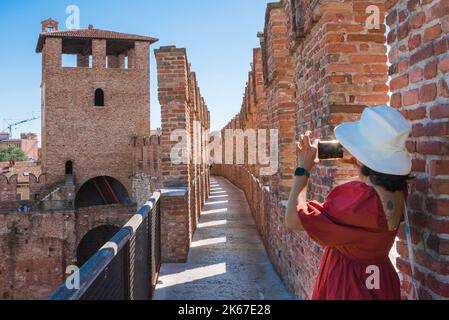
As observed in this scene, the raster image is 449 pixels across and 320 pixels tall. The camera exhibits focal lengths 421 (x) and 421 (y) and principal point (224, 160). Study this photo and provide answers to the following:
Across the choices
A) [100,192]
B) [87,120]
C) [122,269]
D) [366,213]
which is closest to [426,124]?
[366,213]

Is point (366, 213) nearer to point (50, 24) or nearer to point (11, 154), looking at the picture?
point (50, 24)

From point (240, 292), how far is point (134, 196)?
22430 mm

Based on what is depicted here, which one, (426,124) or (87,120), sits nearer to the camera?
(426,124)

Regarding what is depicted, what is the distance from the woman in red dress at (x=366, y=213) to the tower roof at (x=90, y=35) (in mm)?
28430

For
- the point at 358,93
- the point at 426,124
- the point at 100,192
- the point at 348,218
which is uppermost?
the point at 358,93

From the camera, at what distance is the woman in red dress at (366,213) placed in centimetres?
166

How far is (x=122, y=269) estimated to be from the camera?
3186mm

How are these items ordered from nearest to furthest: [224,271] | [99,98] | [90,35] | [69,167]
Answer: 1. [224,271]
2. [90,35]
3. [69,167]
4. [99,98]

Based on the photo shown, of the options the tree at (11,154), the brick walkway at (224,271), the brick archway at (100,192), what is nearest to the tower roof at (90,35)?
the brick archway at (100,192)

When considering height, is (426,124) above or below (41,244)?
above

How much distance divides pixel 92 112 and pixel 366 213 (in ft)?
94.5

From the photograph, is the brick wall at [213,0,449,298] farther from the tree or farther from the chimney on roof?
the tree

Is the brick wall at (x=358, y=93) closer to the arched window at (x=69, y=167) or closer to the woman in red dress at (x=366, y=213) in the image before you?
the woman in red dress at (x=366, y=213)

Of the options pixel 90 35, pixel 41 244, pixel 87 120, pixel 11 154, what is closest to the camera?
pixel 41 244
